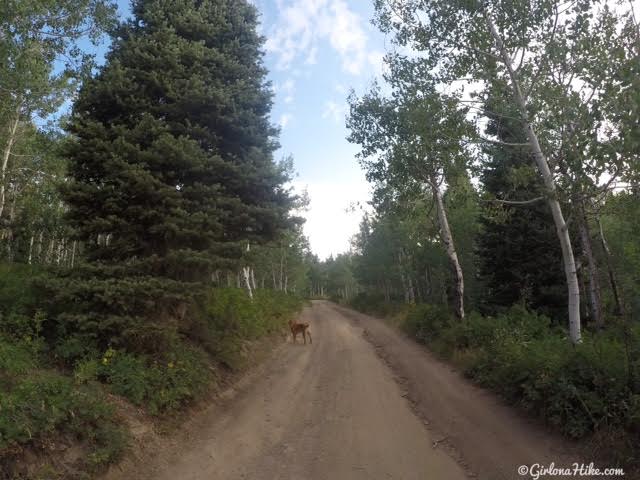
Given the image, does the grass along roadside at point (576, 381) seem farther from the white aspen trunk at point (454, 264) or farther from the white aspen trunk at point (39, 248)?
the white aspen trunk at point (39, 248)

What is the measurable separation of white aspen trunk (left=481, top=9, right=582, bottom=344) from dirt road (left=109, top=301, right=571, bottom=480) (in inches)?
108

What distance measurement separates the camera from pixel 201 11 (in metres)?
11.0

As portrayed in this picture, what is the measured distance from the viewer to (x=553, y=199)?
9.09m

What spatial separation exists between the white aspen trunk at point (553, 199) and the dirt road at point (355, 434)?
2.75m

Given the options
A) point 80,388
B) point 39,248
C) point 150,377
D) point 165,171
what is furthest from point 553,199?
point 39,248

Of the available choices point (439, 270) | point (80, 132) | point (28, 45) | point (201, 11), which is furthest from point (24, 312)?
point (439, 270)

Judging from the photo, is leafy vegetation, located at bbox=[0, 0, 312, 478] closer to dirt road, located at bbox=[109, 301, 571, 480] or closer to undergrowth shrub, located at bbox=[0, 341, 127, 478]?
undergrowth shrub, located at bbox=[0, 341, 127, 478]

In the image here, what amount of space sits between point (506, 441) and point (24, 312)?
29.1 feet

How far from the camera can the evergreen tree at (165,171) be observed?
802 cm

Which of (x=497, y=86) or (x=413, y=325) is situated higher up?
(x=497, y=86)

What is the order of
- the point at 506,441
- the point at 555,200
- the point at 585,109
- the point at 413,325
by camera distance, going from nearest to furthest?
the point at 506,441 < the point at 585,109 < the point at 555,200 < the point at 413,325

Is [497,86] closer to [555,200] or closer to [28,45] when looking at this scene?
[555,200]

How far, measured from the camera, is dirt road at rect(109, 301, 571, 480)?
5.58 m

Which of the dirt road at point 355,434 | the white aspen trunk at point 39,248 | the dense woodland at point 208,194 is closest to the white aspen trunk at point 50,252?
the white aspen trunk at point 39,248
